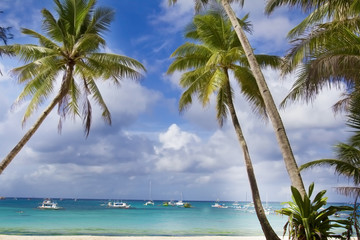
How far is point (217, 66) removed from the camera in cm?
1311

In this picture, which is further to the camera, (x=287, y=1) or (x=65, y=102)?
(x=65, y=102)

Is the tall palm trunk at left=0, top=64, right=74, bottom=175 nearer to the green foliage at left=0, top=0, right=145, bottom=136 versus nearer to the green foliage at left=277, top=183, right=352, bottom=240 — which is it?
the green foliage at left=0, top=0, right=145, bottom=136

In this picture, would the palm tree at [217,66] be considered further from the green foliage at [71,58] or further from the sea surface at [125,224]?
the sea surface at [125,224]

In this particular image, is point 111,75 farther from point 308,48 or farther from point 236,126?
point 308,48

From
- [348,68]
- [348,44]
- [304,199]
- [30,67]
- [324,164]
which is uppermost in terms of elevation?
[30,67]

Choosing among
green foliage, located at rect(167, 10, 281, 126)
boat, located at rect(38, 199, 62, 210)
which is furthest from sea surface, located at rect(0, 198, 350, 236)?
green foliage, located at rect(167, 10, 281, 126)

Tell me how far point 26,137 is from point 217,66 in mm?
7498

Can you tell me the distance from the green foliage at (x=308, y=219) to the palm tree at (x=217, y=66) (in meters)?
5.21

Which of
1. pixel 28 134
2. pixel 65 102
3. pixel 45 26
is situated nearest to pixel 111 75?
pixel 65 102

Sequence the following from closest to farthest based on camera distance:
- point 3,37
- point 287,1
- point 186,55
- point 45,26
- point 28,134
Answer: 1. point 3,37
2. point 287,1
3. point 28,134
4. point 45,26
5. point 186,55

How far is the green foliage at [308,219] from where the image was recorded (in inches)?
229

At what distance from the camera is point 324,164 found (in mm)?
10336

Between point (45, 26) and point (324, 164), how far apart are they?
11716 mm

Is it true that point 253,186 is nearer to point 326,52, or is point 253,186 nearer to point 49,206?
point 326,52
